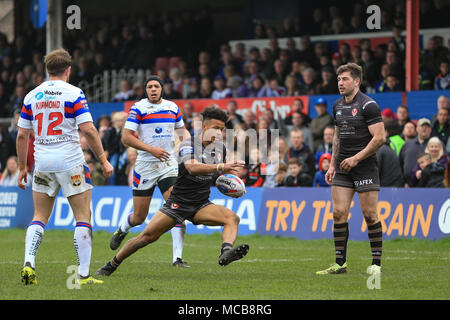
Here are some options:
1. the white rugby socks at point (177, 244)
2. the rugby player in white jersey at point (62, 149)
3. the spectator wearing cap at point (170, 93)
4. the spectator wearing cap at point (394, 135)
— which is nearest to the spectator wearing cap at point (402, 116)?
the spectator wearing cap at point (394, 135)

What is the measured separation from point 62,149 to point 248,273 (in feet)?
9.59

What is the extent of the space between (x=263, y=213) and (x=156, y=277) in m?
6.64

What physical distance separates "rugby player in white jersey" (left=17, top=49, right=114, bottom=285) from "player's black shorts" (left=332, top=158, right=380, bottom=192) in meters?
3.01

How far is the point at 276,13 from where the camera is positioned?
29.2m

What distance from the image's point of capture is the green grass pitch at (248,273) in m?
8.88

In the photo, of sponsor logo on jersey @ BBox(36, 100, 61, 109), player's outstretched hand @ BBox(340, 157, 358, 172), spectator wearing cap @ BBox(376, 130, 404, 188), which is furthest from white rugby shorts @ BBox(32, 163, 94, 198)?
spectator wearing cap @ BBox(376, 130, 404, 188)

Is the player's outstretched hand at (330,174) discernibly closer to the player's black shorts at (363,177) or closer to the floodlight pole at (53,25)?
the player's black shorts at (363,177)

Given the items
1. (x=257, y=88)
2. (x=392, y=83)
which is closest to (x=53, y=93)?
(x=392, y=83)

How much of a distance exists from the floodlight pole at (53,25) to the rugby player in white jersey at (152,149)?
34.6 ft

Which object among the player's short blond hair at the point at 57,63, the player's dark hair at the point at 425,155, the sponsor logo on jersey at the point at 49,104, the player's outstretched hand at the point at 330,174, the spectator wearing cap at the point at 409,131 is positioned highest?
the player's short blond hair at the point at 57,63

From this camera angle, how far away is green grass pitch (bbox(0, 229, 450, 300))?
888cm

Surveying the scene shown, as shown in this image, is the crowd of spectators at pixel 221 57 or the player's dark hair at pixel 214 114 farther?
the crowd of spectators at pixel 221 57
